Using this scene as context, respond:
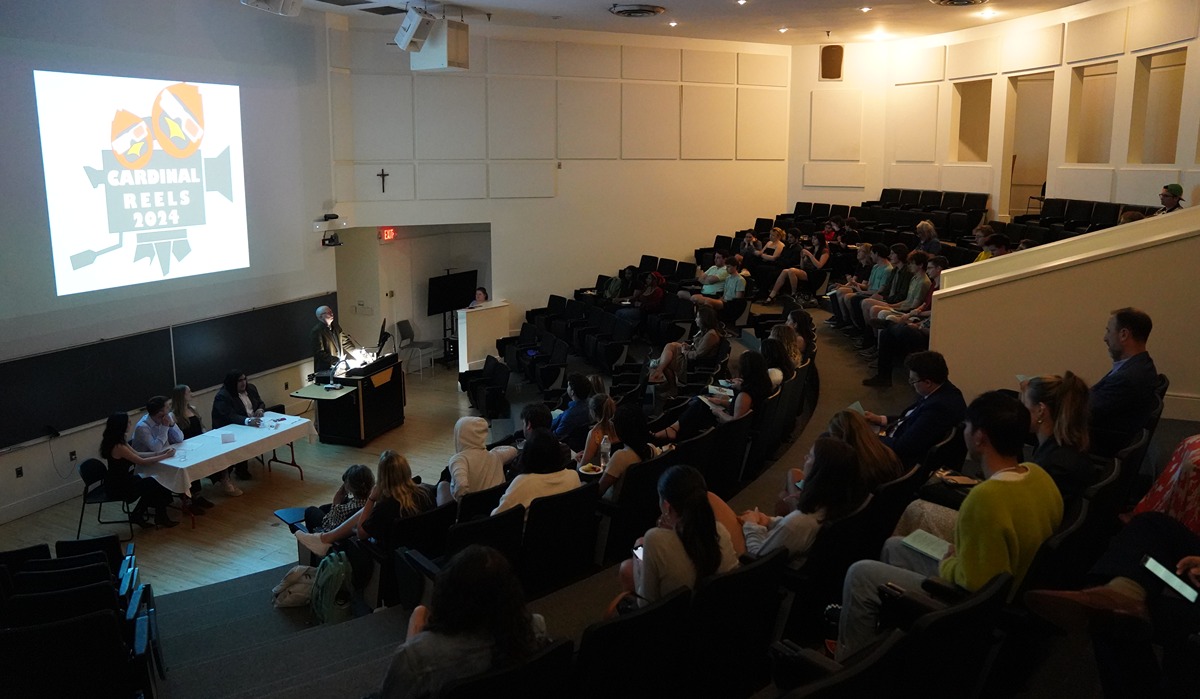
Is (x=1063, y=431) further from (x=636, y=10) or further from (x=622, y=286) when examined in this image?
(x=622, y=286)

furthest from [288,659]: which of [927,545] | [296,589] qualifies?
[927,545]

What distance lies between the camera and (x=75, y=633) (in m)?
3.77

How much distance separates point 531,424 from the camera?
5906 mm

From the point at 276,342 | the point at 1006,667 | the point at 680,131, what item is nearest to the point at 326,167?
the point at 276,342

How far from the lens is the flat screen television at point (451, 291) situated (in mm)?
14688

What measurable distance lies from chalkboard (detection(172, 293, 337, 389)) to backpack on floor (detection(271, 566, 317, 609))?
17.0 feet

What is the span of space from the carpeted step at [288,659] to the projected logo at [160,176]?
592 cm

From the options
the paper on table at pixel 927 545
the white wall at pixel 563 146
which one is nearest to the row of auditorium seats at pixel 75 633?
the paper on table at pixel 927 545

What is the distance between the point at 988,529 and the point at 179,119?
974 cm

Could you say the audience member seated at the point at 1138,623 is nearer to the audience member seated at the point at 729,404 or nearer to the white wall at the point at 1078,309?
the audience member seated at the point at 729,404

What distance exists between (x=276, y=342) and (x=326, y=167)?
101 inches

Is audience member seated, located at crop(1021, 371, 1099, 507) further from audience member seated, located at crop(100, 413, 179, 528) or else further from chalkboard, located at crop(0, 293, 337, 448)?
chalkboard, located at crop(0, 293, 337, 448)

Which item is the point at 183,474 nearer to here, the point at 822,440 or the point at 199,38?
the point at 199,38

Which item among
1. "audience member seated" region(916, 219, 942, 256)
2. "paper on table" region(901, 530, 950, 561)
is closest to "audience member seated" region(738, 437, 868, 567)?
"paper on table" region(901, 530, 950, 561)
